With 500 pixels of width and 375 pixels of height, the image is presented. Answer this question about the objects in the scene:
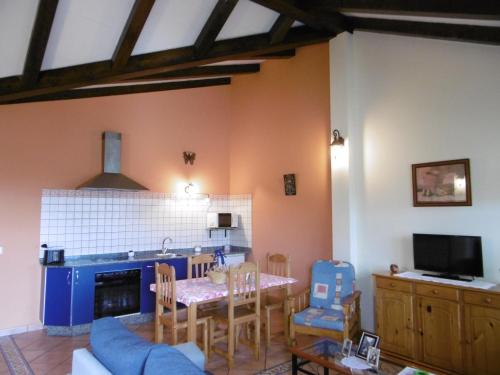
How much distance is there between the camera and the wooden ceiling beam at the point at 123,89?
451 cm

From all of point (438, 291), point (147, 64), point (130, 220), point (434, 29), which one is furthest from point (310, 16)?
point (130, 220)

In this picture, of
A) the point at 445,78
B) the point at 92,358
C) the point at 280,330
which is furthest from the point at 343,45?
the point at 92,358

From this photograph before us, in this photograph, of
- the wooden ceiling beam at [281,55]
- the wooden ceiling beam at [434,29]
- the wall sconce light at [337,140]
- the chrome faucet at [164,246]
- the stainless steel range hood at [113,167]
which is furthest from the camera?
the chrome faucet at [164,246]

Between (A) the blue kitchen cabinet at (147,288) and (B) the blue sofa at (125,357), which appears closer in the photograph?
(B) the blue sofa at (125,357)

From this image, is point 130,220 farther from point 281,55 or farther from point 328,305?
point 281,55

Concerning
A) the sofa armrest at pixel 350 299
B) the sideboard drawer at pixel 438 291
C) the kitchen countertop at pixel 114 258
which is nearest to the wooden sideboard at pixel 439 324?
the sideboard drawer at pixel 438 291

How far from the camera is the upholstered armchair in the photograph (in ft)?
10.8

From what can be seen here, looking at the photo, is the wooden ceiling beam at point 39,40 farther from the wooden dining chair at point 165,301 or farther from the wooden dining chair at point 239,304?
the wooden dining chair at point 239,304

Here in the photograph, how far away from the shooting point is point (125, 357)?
1.63m

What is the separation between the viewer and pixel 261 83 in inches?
223

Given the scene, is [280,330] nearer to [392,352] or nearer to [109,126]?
[392,352]

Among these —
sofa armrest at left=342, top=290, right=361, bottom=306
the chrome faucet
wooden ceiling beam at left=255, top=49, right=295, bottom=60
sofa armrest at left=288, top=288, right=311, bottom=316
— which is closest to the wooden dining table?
sofa armrest at left=288, top=288, right=311, bottom=316

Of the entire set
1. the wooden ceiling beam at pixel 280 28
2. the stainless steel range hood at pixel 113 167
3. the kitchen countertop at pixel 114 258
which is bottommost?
the kitchen countertop at pixel 114 258

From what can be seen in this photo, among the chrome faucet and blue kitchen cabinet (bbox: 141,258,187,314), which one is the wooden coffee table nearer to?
blue kitchen cabinet (bbox: 141,258,187,314)
